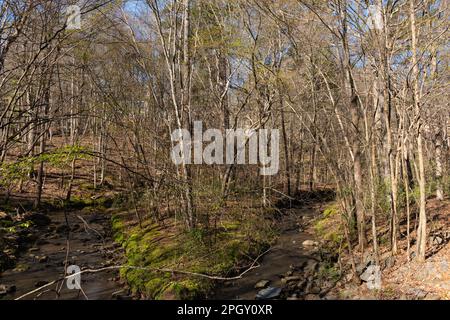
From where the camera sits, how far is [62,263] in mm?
9555

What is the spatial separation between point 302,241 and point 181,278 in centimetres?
463

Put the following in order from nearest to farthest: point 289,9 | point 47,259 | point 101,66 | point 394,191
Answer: point 394,191, point 289,9, point 47,259, point 101,66

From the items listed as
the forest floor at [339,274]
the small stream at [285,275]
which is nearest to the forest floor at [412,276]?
the forest floor at [339,274]

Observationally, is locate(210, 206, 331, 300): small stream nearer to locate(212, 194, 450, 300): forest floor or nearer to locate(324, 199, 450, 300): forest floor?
locate(212, 194, 450, 300): forest floor

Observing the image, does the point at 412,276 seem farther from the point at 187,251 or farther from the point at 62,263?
the point at 62,263

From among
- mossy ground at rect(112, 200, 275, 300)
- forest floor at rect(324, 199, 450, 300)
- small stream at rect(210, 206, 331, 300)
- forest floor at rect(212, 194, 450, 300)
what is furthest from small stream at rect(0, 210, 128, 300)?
forest floor at rect(324, 199, 450, 300)

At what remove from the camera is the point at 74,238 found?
40.1ft

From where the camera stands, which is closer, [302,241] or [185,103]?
[185,103]

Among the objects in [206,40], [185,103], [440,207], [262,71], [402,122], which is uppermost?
[206,40]

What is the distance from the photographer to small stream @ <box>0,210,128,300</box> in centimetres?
762

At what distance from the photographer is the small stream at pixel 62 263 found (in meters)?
7.62

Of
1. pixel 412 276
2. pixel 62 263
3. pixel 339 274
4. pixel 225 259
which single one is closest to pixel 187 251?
pixel 225 259

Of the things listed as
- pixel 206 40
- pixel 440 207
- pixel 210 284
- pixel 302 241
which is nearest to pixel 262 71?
pixel 206 40

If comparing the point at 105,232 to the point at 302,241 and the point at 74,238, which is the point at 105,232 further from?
the point at 302,241
